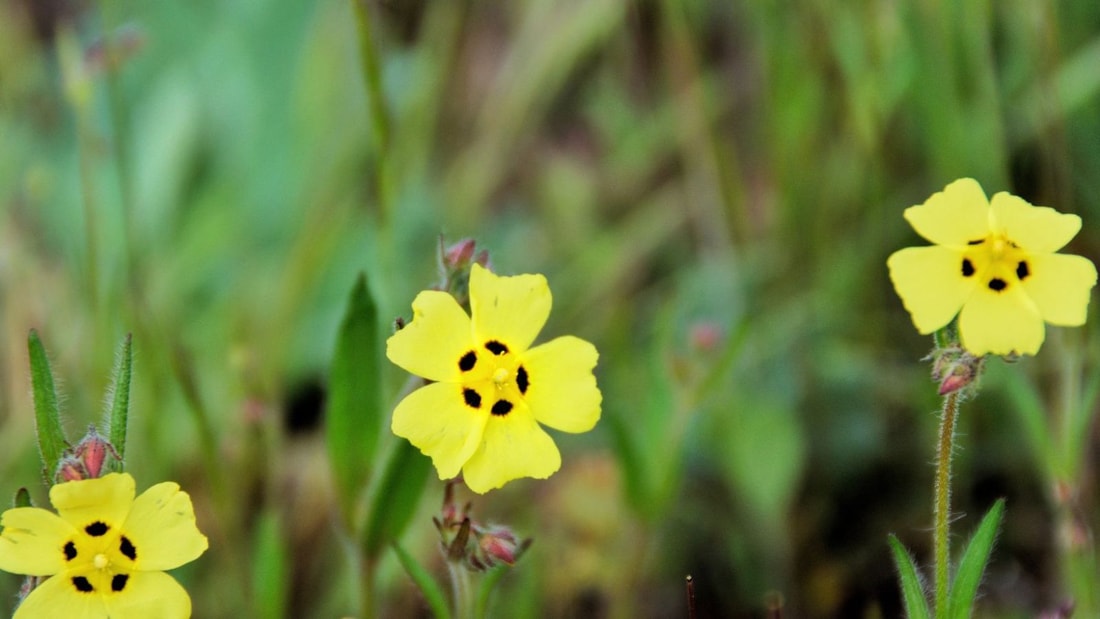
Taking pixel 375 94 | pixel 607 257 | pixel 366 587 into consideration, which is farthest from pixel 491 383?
pixel 607 257

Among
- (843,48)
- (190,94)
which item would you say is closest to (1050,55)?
(843,48)

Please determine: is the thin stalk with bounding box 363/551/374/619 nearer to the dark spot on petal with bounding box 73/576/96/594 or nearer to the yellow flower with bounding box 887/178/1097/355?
the dark spot on petal with bounding box 73/576/96/594

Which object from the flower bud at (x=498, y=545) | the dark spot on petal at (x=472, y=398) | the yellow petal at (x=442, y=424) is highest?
the dark spot on petal at (x=472, y=398)

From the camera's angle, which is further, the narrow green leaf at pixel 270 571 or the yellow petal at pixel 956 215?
the narrow green leaf at pixel 270 571

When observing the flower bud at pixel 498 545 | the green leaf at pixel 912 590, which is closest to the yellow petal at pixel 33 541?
the flower bud at pixel 498 545

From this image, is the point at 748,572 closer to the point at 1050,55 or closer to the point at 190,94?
the point at 1050,55

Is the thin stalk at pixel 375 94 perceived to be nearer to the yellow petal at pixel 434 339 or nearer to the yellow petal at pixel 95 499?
the yellow petal at pixel 434 339

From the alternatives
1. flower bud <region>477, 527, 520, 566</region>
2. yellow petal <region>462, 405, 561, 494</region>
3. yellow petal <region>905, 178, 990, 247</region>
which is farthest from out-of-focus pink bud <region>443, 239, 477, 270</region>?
yellow petal <region>905, 178, 990, 247</region>

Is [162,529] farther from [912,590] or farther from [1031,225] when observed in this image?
[1031,225]
